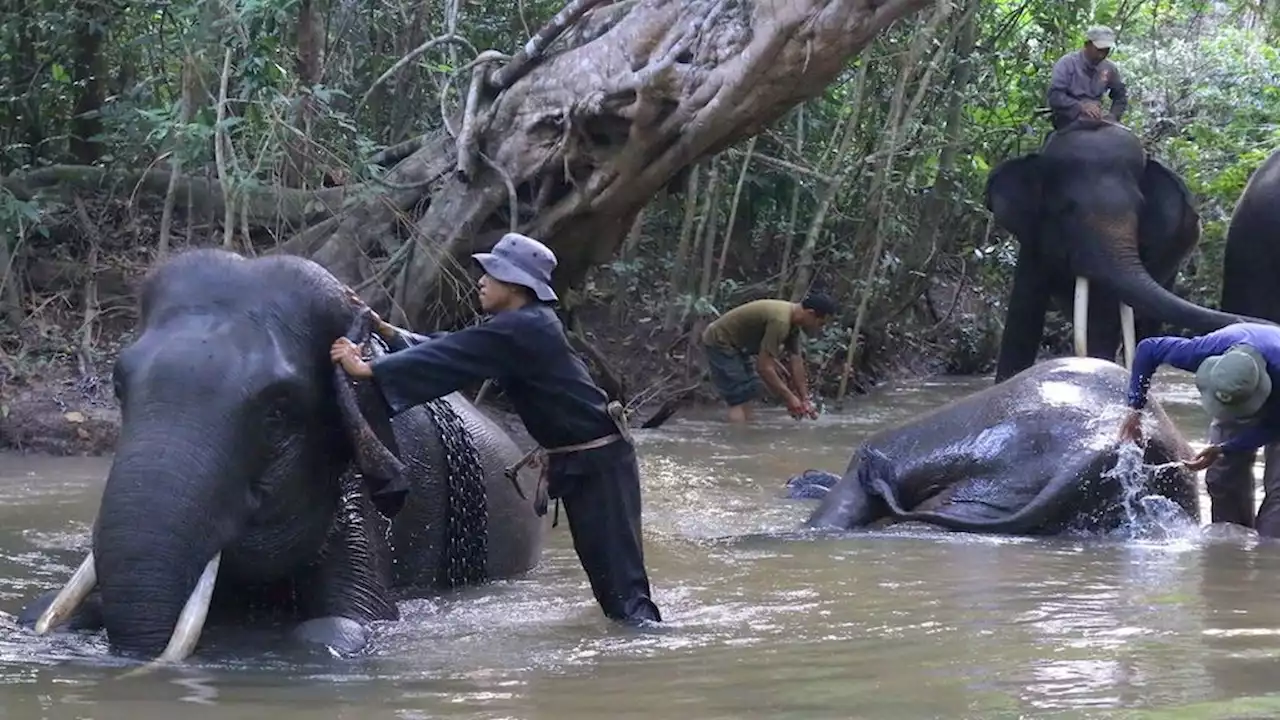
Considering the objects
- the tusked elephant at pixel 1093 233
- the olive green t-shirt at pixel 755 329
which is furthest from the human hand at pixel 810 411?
the tusked elephant at pixel 1093 233

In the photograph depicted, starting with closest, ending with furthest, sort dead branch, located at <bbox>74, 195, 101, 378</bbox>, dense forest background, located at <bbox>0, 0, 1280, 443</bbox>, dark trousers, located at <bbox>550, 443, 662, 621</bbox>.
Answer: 1. dark trousers, located at <bbox>550, 443, 662, 621</bbox>
2. dense forest background, located at <bbox>0, 0, 1280, 443</bbox>
3. dead branch, located at <bbox>74, 195, 101, 378</bbox>

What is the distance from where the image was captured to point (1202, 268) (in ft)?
65.4

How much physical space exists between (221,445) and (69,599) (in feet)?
2.27

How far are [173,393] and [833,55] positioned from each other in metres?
5.59

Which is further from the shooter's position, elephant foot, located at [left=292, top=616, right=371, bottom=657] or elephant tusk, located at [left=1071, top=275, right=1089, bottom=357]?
elephant tusk, located at [left=1071, top=275, right=1089, bottom=357]

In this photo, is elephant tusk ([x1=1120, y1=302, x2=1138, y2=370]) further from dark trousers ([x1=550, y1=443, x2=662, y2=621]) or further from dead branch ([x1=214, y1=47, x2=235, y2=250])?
dark trousers ([x1=550, y1=443, x2=662, y2=621])

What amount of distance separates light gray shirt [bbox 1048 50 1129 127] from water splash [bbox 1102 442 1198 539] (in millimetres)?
5380

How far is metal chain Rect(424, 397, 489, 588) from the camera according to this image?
7047 millimetres

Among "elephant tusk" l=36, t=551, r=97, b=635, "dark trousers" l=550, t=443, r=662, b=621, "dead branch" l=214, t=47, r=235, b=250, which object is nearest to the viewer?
"elephant tusk" l=36, t=551, r=97, b=635

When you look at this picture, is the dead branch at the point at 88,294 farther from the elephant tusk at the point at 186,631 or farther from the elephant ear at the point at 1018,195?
the elephant tusk at the point at 186,631

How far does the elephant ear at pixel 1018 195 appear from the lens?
535 inches

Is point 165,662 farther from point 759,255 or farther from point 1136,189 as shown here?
point 759,255

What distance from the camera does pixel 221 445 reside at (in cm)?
536

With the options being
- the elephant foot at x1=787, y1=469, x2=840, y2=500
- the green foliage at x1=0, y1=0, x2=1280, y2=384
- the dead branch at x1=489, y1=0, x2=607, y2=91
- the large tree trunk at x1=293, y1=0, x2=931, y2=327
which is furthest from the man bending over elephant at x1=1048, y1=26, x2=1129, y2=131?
the elephant foot at x1=787, y1=469, x2=840, y2=500
